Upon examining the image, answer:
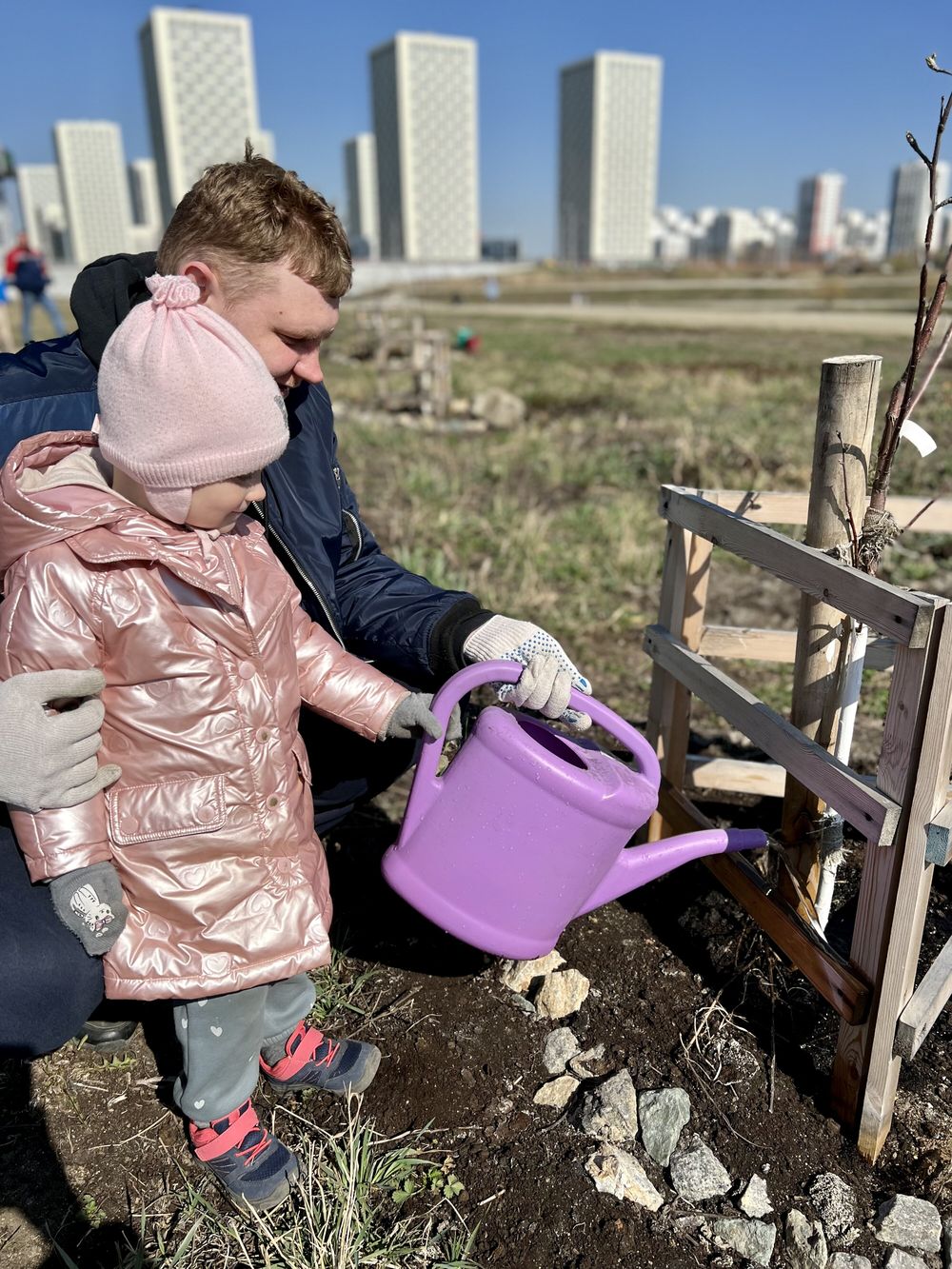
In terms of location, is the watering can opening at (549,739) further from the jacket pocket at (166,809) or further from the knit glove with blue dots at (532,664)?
the jacket pocket at (166,809)

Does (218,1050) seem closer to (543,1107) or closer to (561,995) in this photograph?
(543,1107)

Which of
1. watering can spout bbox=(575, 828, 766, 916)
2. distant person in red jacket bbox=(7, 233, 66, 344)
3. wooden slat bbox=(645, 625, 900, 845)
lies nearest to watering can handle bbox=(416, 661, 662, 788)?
watering can spout bbox=(575, 828, 766, 916)

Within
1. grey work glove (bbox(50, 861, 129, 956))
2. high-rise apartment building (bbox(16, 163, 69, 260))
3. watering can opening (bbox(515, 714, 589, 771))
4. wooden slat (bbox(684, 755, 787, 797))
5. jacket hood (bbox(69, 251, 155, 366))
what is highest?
high-rise apartment building (bbox(16, 163, 69, 260))

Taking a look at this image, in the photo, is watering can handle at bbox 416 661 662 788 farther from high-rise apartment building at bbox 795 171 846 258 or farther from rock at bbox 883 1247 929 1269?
high-rise apartment building at bbox 795 171 846 258

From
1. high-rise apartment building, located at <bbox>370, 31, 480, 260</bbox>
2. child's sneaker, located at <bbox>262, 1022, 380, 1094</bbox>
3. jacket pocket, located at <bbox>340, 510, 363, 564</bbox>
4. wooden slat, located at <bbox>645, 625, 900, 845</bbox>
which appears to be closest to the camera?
wooden slat, located at <bbox>645, 625, 900, 845</bbox>

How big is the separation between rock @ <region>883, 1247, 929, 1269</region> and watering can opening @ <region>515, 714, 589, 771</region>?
92 centimetres

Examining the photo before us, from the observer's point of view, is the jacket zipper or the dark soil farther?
the jacket zipper

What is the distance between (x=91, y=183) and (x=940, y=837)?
140m

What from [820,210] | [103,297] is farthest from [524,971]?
[820,210]

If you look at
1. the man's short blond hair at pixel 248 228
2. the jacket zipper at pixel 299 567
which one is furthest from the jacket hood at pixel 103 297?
the jacket zipper at pixel 299 567

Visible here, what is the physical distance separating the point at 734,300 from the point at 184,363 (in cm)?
4084

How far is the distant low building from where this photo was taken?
114 metres

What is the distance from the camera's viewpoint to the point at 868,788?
1.56 meters

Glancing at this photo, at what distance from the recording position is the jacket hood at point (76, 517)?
1382mm
